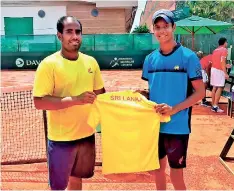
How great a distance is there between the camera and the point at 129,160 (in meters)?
3.35

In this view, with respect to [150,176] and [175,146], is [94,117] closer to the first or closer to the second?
[175,146]

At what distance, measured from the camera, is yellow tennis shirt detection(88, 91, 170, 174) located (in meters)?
3.31

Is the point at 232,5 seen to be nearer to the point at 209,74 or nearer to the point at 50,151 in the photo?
the point at 209,74

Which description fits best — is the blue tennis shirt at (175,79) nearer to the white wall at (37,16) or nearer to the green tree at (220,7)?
the white wall at (37,16)

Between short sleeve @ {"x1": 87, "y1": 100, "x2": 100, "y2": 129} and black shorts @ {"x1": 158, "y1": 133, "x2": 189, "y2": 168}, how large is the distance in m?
0.63

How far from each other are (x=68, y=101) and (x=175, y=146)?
1.09 meters

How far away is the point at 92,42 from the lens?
22.5 meters

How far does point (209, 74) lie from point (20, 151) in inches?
235

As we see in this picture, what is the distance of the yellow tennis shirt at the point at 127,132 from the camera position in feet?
10.9

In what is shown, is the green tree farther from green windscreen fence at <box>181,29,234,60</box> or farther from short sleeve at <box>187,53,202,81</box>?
short sleeve at <box>187,53,202,81</box>

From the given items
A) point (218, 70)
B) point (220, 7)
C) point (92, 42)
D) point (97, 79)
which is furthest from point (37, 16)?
point (220, 7)

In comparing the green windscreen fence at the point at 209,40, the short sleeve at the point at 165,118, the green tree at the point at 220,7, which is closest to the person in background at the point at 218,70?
the short sleeve at the point at 165,118

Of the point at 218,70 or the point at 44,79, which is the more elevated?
the point at 44,79

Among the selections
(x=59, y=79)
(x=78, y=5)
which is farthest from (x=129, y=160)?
(x=78, y=5)
